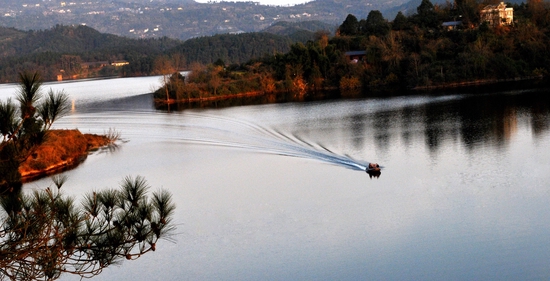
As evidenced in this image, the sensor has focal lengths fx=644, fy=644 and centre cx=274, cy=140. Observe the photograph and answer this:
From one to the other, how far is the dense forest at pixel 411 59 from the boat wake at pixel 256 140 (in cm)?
1583

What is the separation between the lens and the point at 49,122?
253 inches

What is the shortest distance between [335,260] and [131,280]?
12.5 feet

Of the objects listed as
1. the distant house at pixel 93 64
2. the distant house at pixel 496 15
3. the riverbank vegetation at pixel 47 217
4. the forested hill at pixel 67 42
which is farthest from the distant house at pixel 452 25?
the forested hill at pixel 67 42

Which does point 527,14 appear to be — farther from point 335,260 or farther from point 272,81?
point 335,260

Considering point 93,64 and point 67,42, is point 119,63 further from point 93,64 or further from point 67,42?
point 67,42

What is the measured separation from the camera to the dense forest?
4444cm

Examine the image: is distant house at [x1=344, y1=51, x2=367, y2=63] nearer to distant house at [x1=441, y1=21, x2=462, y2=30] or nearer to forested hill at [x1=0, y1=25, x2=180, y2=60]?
distant house at [x1=441, y1=21, x2=462, y2=30]

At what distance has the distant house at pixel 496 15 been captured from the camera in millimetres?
→ 48844

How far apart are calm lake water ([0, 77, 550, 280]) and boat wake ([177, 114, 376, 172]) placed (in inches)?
3.9

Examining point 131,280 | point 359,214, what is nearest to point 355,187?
point 359,214

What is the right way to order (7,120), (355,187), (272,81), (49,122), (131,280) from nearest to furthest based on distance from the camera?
(7,120)
(49,122)
(131,280)
(355,187)
(272,81)

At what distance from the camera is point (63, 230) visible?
604 cm

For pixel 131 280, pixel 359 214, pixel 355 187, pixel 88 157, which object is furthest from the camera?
pixel 88 157

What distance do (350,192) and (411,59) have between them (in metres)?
31.2
